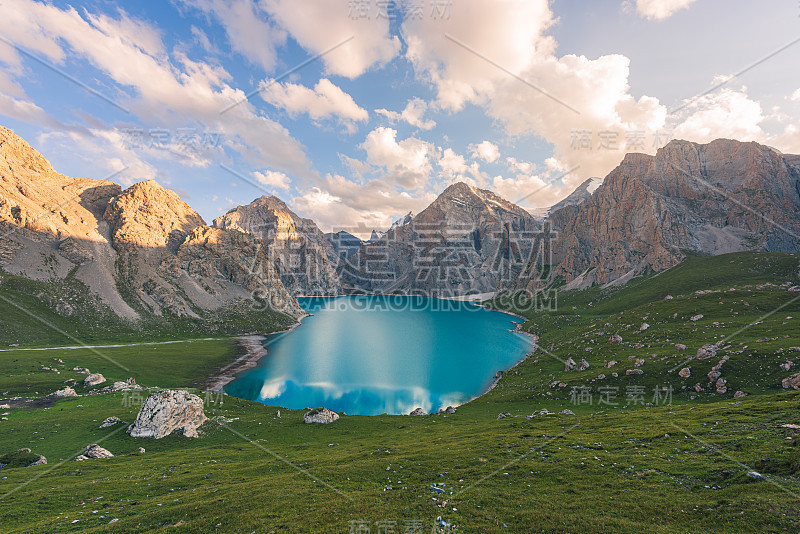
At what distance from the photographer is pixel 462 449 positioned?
1166 inches

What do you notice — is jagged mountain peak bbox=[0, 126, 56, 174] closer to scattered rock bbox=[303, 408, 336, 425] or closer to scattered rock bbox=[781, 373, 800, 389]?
scattered rock bbox=[303, 408, 336, 425]

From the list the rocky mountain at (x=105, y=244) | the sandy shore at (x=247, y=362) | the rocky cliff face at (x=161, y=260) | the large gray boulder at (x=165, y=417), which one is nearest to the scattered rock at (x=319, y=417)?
the large gray boulder at (x=165, y=417)

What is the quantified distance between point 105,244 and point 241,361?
12340cm

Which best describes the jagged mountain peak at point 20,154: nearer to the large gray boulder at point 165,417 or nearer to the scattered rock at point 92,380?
the scattered rock at point 92,380

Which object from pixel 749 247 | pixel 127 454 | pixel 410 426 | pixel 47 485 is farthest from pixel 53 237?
pixel 749 247

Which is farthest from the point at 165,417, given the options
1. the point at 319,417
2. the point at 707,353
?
the point at 707,353

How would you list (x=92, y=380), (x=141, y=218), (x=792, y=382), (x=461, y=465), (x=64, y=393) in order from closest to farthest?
(x=461, y=465), (x=792, y=382), (x=64, y=393), (x=92, y=380), (x=141, y=218)

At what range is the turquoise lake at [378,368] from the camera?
245ft

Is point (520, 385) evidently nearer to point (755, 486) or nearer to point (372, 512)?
point (755, 486)

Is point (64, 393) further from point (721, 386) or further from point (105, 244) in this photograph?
point (105, 244)

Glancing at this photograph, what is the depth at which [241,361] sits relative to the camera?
107062mm

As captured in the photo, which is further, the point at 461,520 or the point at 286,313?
the point at 286,313

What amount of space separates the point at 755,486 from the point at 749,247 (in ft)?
849

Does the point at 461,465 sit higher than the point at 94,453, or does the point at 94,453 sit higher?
the point at 461,465
